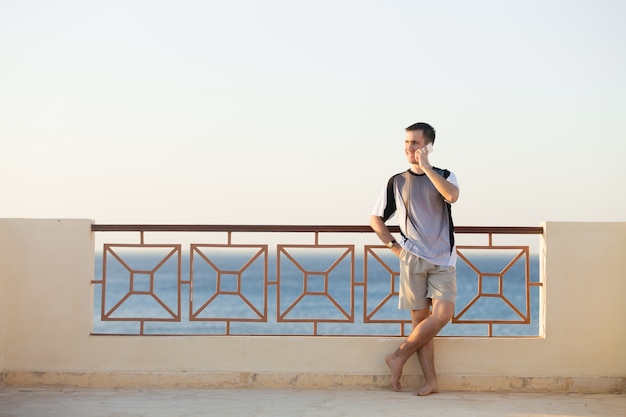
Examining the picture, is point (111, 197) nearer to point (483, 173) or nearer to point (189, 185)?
point (189, 185)

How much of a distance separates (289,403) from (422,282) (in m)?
1.09

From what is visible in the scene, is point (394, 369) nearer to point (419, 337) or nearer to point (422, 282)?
point (419, 337)

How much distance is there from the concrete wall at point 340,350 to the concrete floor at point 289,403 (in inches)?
4.6

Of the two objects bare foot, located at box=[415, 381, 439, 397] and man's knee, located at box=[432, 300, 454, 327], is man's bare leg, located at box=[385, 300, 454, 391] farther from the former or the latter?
bare foot, located at box=[415, 381, 439, 397]

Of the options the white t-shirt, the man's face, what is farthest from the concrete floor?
the man's face

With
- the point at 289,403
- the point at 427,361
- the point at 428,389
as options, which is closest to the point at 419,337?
the point at 427,361

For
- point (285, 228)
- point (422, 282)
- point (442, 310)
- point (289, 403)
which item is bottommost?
point (289, 403)

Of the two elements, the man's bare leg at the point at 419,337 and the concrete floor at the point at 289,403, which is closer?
the concrete floor at the point at 289,403

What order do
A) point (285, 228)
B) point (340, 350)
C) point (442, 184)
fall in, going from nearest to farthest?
point (442, 184), point (340, 350), point (285, 228)

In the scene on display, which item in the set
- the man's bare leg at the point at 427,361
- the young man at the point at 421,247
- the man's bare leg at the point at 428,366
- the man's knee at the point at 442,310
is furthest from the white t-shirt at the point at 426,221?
the man's bare leg at the point at 428,366

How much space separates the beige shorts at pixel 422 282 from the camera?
5543mm

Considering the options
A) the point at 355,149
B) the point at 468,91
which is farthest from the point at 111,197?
the point at 468,91

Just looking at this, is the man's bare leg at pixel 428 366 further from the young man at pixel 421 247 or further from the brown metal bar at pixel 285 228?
the brown metal bar at pixel 285 228

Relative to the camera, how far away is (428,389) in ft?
18.4
